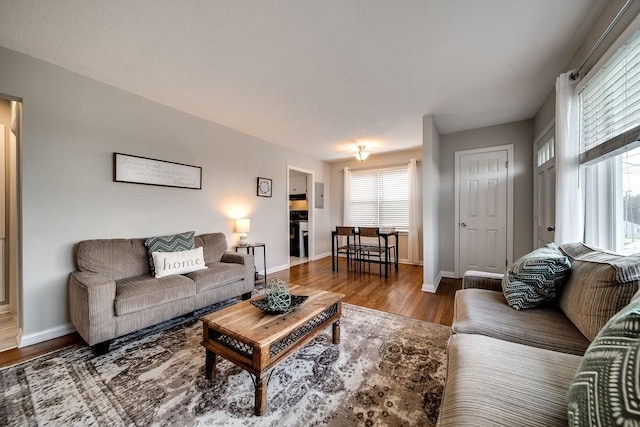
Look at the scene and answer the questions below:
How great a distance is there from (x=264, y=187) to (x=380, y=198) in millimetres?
2653

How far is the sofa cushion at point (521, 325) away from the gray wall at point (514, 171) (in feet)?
8.26

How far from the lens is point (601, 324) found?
1120mm

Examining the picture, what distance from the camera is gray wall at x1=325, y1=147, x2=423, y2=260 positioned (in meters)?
5.14

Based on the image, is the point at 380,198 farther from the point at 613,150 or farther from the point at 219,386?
the point at 219,386

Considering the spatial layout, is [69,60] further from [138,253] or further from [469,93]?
[469,93]

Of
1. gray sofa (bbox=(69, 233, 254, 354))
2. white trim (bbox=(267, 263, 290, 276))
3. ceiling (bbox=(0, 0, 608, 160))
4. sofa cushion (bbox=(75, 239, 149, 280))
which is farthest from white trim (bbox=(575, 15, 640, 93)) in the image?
white trim (bbox=(267, 263, 290, 276))

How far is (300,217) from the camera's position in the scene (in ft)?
20.5

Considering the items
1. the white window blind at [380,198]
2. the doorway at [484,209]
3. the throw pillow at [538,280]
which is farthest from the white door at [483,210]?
the throw pillow at [538,280]

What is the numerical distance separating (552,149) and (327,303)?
2.99 metres

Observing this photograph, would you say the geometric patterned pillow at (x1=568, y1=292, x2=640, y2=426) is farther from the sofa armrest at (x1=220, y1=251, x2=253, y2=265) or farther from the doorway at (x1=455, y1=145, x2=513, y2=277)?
the doorway at (x1=455, y1=145, x2=513, y2=277)

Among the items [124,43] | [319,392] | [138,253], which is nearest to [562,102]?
[319,392]

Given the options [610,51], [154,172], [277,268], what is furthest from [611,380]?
[277,268]

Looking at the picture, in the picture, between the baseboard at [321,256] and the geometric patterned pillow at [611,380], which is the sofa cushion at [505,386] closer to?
the geometric patterned pillow at [611,380]

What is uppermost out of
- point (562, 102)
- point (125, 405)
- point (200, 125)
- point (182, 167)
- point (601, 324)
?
point (200, 125)
